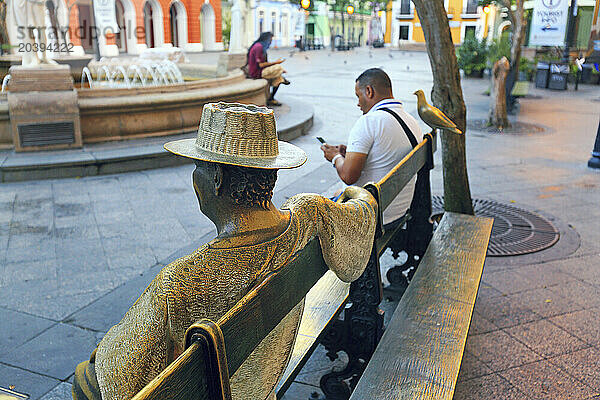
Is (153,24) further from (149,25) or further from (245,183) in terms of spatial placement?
(245,183)

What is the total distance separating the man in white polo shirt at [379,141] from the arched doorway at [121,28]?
37167 millimetres

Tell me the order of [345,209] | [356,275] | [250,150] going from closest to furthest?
1. [250,150]
2. [345,209]
3. [356,275]

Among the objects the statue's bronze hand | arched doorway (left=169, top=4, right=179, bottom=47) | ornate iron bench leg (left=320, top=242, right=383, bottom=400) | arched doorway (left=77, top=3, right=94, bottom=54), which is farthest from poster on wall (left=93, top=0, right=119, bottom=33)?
the statue's bronze hand

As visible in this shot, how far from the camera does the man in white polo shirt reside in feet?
12.0

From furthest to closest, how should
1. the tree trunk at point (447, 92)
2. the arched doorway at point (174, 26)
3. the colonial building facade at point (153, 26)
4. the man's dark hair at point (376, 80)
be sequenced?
the arched doorway at point (174, 26), the colonial building facade at point (153, 26), the tree trunk at point (447, 92), the man's dark hair at point (376, 80)

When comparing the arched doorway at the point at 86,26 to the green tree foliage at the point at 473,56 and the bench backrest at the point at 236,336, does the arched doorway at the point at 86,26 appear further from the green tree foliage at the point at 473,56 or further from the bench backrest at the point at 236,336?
the bench backrest at the point at 236,336

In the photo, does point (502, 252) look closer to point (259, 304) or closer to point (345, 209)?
point (345, 209)

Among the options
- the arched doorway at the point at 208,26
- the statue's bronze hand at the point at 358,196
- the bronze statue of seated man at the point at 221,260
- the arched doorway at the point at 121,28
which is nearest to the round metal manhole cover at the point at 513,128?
the statue's bronze hand at the point at 358,196

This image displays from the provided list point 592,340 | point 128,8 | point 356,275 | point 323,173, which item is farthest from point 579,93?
point 128,8

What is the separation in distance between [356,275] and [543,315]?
7.22 ft

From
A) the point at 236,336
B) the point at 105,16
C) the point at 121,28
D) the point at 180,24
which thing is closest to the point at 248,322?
the point at 236,336

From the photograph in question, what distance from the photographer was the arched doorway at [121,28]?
123ft

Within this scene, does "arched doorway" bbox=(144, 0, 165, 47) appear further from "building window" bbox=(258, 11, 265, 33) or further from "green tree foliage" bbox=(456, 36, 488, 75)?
"green tree foliage" bbox=(456, 36, 488, 75)

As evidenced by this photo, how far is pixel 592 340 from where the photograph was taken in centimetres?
359
